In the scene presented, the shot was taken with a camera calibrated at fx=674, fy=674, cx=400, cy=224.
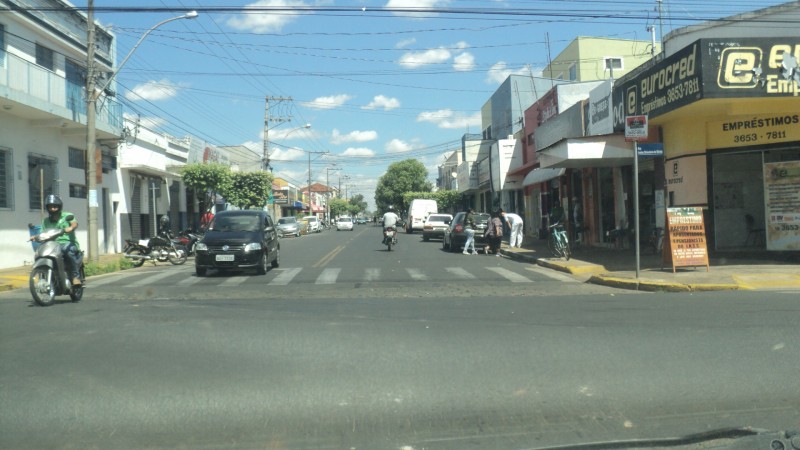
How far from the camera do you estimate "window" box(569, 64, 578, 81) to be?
4978 cm

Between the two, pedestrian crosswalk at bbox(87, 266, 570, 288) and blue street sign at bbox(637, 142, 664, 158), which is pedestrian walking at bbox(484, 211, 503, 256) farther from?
blue street sign at bbox(637, 142, 664, 158)

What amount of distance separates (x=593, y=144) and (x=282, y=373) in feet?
47.9

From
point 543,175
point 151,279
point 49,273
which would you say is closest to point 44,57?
point 151,279

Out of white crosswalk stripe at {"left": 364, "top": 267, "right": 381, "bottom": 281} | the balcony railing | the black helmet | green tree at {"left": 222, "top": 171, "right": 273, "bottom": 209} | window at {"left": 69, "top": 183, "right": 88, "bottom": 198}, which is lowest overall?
white crosswalk stripe at {"left": 364, "top": 267, "right": 381, "bottom": 281}

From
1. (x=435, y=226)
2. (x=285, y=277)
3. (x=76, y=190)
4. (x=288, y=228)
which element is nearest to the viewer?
(x=285, y=277)

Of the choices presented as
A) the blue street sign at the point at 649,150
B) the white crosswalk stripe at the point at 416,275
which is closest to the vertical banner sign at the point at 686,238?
the blue street sign at the point at 649,150

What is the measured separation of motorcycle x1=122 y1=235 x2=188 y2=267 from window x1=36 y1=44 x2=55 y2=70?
8034 millimetres

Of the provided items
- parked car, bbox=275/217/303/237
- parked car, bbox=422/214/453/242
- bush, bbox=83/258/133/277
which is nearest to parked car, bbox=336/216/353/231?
parked car, bbox=275/217/303/237

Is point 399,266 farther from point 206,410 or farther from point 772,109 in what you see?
point 206,410

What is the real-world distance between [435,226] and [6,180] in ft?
69.4

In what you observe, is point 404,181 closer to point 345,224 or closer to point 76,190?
point 345,224

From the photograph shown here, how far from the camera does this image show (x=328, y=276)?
638 inches

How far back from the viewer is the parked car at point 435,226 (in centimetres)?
3627

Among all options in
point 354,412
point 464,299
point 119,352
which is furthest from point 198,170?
point 354,412
